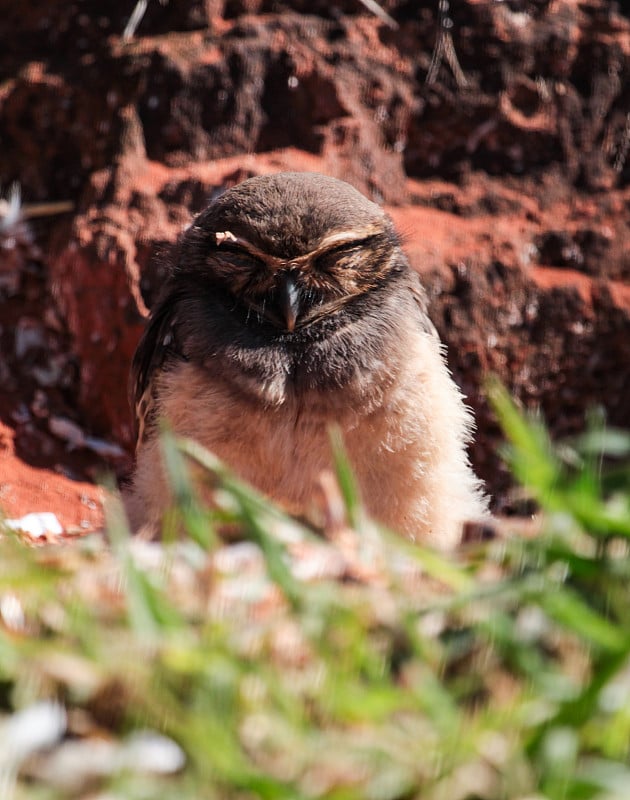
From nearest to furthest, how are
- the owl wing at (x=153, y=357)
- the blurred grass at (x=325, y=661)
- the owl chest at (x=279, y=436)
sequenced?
the blurred grass at (x=325, y=661) → the owl chest at (x=279, y=436) → the owl wing at (x=153, y=357)

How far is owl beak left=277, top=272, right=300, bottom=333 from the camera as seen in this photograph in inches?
192

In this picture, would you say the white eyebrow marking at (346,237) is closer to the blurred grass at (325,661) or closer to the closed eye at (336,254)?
the closed eye at (336,254)

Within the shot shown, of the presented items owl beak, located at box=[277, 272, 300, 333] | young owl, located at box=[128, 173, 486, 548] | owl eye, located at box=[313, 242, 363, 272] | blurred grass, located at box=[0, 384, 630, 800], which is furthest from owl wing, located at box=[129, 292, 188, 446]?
blurred grass, located at box=[0, 384, 630, 800]

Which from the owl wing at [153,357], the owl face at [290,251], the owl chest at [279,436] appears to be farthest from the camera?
the owl wing at [153,357]

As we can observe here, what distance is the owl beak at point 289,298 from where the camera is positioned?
16.0ft

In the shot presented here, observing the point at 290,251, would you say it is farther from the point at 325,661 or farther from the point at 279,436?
the point at 325,661

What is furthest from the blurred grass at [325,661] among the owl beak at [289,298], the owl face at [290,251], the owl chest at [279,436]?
the owl face at [290,251]

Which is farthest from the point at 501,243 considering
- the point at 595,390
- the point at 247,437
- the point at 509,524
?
the point at 509,524

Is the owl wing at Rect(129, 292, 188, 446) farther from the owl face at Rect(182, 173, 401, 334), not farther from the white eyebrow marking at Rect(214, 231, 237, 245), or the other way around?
the white eyebrow marking at Rect(214, 231, 237, 245)

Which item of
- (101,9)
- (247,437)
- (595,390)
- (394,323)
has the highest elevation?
(101,9)

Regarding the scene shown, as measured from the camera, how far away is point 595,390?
23.8 feet

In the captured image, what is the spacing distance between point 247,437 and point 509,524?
2828 millimetres

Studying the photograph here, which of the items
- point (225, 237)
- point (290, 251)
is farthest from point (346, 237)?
point (225, 237)

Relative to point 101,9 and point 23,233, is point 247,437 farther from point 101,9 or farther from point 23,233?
point 101,9
